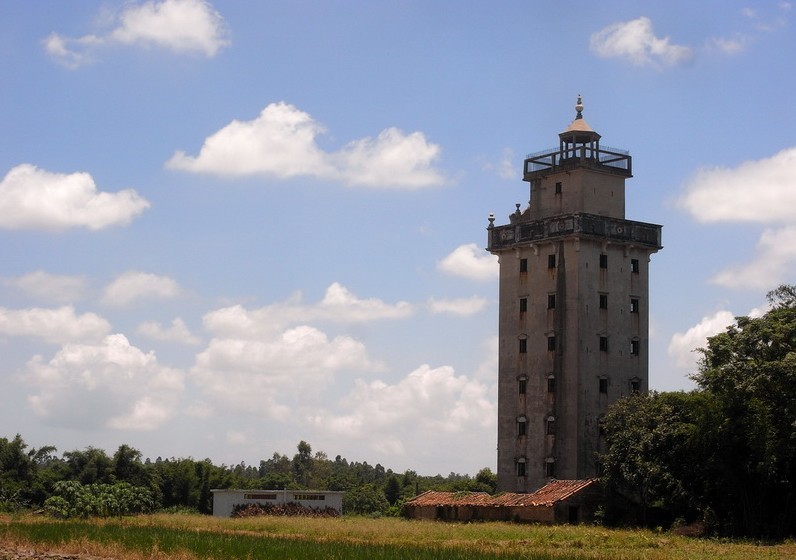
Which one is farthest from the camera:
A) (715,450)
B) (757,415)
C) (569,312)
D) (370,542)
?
(569,312)

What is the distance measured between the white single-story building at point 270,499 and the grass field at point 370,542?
43.8ft

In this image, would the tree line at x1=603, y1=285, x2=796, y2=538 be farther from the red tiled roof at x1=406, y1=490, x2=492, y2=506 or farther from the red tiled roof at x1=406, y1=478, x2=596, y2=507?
the red tiled roof at x1=406, y1=490, x2=492, y2=506

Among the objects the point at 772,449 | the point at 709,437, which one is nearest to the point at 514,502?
the point at 709,437

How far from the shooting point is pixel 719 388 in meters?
54.3

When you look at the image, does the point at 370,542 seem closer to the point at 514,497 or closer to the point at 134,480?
the point at 514,497

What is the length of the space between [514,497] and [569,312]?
1127 centimetres

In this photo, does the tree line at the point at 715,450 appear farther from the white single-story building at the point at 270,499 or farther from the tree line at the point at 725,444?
the white single-story building at the point at 270,499

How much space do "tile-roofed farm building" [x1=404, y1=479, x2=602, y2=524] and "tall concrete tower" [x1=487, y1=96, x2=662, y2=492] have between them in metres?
3.53

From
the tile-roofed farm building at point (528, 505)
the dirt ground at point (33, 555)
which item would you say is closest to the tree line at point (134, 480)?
the tile-roofed farm building at point (528, 505)

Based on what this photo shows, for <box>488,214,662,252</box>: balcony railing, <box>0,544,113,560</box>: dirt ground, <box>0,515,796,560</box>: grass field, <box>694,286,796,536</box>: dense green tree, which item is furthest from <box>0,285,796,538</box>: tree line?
<box>0,544,113,560</box>: dirt ground

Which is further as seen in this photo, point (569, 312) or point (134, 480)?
point (134, 480)

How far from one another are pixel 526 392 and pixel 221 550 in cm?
3531

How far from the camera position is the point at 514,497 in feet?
224

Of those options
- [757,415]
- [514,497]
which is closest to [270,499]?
[514,497]
